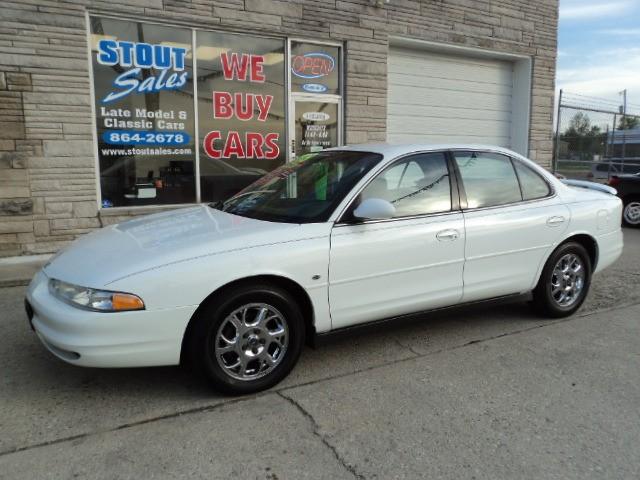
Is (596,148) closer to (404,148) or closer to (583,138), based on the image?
(583,138)

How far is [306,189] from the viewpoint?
13.7 ft

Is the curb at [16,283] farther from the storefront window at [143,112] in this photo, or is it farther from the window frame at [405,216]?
the window frame at [405,216]

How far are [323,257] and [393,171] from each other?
37.8 inches

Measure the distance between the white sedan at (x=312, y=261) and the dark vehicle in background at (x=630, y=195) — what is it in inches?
304

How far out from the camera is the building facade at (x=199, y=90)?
23.7ft

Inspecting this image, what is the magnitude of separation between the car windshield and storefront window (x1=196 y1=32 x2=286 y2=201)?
415 cm

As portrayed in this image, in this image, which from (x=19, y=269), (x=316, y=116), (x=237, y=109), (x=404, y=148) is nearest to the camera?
(x=404, y=148)

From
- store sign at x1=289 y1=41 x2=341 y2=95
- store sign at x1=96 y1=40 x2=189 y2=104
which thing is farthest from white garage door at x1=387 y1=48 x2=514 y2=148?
store sign at x1=96 y1=40 x2=189 y2=104

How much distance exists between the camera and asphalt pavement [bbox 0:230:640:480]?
2730mm

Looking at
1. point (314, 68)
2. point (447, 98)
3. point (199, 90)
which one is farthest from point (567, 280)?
point (447, 98)

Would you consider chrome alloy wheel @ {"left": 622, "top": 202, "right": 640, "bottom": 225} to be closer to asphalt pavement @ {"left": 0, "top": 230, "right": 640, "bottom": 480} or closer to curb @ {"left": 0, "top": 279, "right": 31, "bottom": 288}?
asphalt pavement @ {"left": 0, "top": 230, "right": 640, "bottom": 480}

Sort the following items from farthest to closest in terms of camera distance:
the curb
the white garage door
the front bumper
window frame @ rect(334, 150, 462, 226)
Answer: the white garage door
the curb
window frame @ rect(334, 150, 462, 226)
the front bumper

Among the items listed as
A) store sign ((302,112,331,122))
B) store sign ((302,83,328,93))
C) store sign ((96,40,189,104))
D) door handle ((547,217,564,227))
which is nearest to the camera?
door handle ((547,217,564,227))

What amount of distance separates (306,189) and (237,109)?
5.01m
